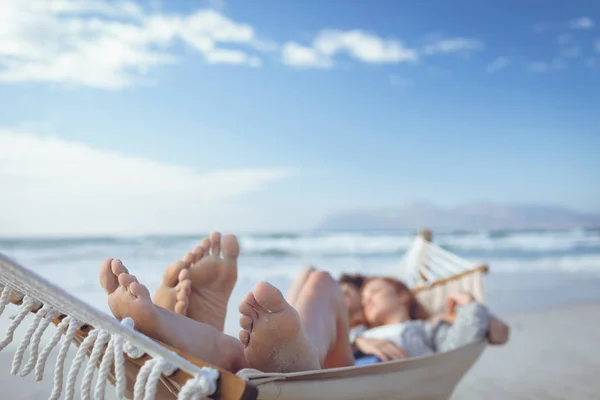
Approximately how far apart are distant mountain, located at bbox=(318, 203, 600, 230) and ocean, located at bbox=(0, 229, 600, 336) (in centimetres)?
96

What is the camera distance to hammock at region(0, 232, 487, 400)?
702 millimetres

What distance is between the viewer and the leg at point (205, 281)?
1.16m

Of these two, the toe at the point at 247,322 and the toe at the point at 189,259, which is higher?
the toe at the point at 189,259

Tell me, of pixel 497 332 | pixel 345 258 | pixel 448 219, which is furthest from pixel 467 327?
pixel 448 219

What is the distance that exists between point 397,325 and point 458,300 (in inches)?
8.4

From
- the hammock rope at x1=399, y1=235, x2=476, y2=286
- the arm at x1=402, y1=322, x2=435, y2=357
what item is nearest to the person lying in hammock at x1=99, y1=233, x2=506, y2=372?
the arm at x1=402, y1=322, x2=435, y2=357

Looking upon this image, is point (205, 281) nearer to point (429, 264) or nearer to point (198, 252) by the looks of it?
point (198, 252)

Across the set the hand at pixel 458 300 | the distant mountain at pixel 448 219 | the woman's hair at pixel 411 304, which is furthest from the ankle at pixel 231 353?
the distant mountain at pixel 448 219

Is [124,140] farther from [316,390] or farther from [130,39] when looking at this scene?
[316,390]

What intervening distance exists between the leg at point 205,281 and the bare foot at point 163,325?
24 cm

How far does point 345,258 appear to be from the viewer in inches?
391

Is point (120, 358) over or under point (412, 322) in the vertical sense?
over

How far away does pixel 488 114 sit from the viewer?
10.5 m

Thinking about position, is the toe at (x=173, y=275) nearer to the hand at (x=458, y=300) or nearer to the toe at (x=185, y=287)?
the toe at (x=185, y=287)
